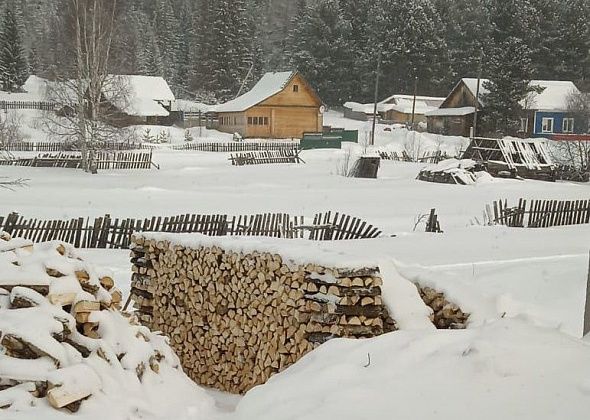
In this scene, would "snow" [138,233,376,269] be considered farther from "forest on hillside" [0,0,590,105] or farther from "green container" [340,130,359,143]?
"forest on hillside" [0,0,590,105]

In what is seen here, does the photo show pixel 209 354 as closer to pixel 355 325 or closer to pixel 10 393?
pixel 355 325

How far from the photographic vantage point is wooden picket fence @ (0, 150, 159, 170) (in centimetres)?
3281

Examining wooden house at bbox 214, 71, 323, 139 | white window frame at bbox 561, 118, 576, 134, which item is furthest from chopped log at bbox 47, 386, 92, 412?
white window frame at bbox 561, 118, 576, 134

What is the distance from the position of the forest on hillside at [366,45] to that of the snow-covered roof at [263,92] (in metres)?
12.7

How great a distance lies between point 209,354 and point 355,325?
2.15 meters

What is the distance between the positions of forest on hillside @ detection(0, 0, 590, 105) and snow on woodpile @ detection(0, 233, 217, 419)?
6154 centimetres

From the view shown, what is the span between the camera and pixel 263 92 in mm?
58938

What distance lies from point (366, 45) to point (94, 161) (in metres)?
51.1

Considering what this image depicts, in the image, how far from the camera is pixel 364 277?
20.5 ft

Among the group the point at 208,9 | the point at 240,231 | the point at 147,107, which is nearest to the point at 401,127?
the point at 147,107

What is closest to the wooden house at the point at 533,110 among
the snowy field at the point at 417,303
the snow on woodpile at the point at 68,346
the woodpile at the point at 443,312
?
the snowy field at the point at 417,303

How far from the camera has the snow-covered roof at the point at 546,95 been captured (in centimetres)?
5603

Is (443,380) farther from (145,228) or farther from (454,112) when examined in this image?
(454,112)

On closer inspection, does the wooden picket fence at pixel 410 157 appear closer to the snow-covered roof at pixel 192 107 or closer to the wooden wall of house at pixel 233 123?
the wooden wall of house at pixel 233 123
